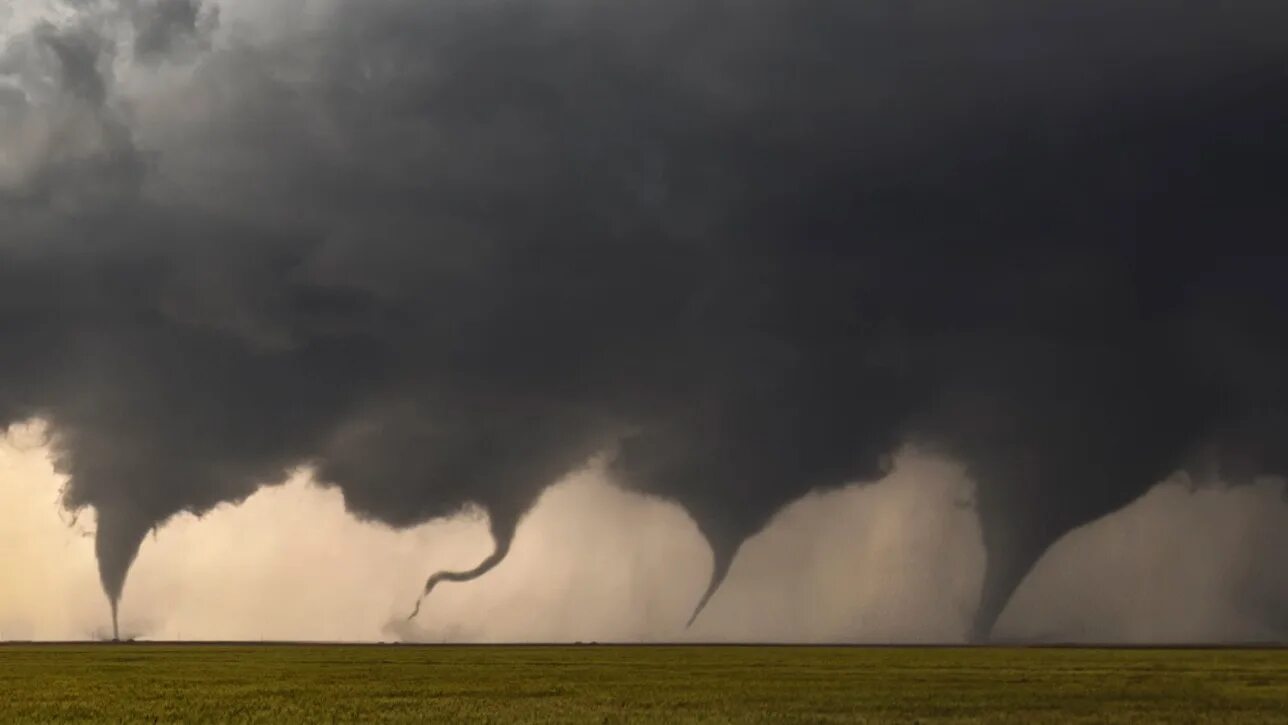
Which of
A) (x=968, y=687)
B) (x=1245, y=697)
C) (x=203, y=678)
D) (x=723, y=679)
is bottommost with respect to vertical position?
(x=1245, y=697)

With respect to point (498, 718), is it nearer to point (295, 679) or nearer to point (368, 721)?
point (368, 721)

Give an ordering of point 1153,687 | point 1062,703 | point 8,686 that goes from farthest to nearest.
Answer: point 8,686 → point 1153,687 → point 1062,703

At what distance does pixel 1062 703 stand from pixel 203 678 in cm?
4969

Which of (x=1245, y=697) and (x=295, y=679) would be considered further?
(x=295, y=679)

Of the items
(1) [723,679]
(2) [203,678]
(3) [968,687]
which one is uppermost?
(2) [203,678]

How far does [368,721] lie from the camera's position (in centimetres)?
3628

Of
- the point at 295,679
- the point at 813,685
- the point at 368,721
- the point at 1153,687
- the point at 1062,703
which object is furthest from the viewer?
the point at 295,679

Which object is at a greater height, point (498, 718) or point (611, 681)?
point (611, 681)

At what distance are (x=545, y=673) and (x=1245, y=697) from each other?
4209cm

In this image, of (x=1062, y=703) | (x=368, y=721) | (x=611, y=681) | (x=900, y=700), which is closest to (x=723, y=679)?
(x=611, y=681)

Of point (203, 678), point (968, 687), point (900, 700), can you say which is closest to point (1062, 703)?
point (900, 700)

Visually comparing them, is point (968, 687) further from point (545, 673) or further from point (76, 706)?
point (76, 706)

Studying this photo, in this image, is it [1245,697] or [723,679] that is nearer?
[1245,697]

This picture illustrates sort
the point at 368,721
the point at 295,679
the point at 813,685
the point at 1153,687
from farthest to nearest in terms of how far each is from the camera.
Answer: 1. the point at 295,679
2. the point at 813,685
3. the point at 1153,687
4. the point at 368,721
